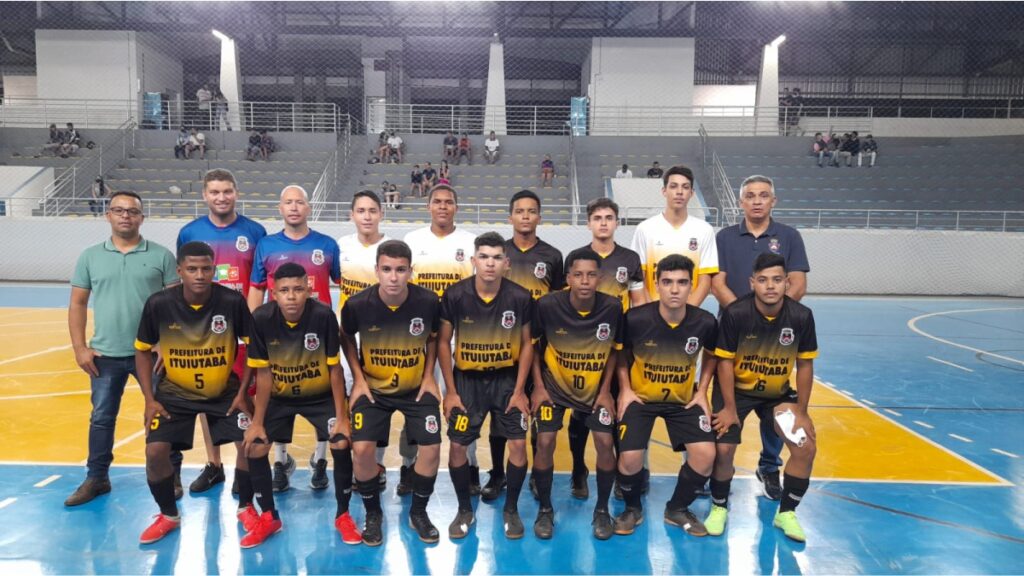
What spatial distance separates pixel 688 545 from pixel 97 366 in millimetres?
4436

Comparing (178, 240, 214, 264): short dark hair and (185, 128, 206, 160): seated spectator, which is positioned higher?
(185, 128, 206, 160): seated spectator

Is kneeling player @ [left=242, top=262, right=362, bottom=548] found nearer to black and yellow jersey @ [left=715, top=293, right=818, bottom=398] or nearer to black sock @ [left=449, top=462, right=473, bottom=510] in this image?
black sock @ [left=449, top=462, right=473, bottom=510]

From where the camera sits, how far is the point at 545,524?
4.22m

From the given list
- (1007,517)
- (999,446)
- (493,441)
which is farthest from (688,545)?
(999,446)

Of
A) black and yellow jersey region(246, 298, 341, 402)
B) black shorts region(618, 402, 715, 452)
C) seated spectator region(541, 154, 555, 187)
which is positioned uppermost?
seated spectator region(541, 154, 555, 187)

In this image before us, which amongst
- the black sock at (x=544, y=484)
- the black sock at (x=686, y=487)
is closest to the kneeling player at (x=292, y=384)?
the black sock at (x=544, y=484)

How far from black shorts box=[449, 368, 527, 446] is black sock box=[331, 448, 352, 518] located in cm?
71

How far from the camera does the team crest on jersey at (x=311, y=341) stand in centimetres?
416

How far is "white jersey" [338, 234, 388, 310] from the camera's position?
5.11 m

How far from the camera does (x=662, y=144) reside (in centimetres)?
2369

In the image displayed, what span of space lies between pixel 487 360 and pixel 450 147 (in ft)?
64.9

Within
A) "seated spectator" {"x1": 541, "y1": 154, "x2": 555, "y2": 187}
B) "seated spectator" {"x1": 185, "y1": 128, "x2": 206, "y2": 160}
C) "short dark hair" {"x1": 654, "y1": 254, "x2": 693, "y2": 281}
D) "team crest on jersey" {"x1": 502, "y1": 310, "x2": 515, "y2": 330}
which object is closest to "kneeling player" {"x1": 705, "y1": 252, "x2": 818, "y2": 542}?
"short dark hair" {"x1": 654, "y1": 254, "x2": 693, "y2": 281}

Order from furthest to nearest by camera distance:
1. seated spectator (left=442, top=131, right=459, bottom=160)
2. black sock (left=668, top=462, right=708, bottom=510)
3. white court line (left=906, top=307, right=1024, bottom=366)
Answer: seated spectator (left=442, top=131, right=459, bottom=160) < white court line (left=906, top=307, right=1024, bottom=366) < black sock (left=668, top=462, right=708, bottom=510)

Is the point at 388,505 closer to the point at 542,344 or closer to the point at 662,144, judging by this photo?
the point at 542,344
